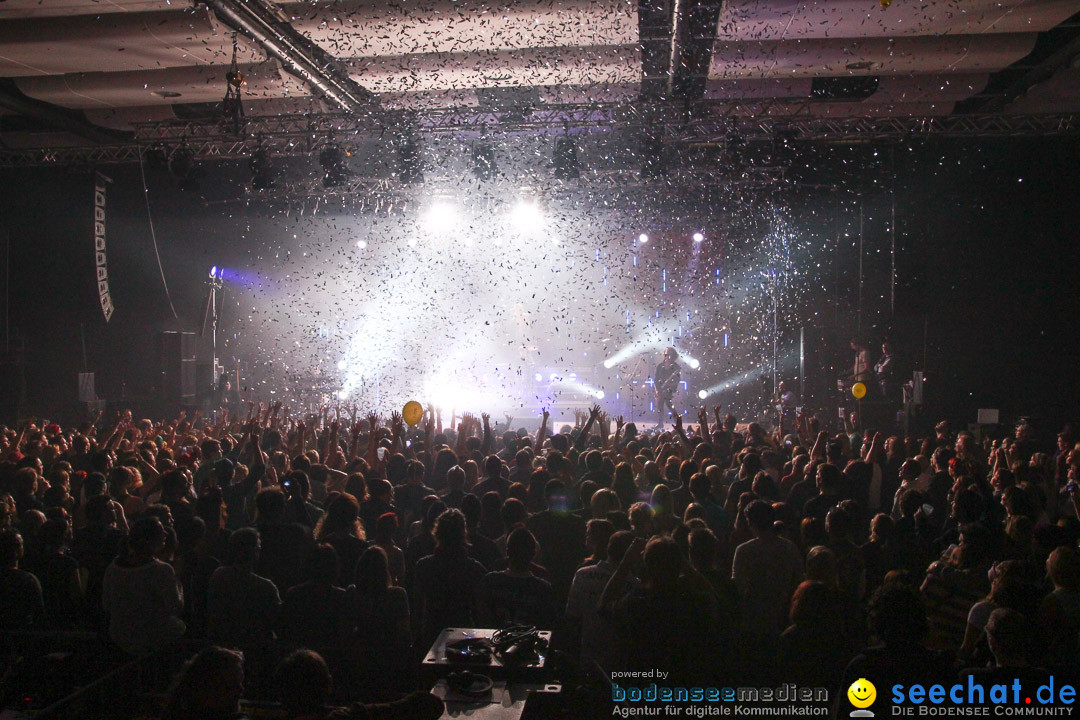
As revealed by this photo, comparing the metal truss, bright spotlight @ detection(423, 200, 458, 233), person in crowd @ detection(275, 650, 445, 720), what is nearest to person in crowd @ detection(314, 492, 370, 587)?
person in crowd @ detection(275, 650, 445, 720)

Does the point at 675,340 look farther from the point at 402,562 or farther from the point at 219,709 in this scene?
the point at 219,709

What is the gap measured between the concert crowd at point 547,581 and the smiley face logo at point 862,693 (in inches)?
0.9

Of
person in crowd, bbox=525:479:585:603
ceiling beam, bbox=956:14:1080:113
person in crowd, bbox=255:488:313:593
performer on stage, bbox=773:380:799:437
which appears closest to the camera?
person in crowd, bbox=255:488:313:593

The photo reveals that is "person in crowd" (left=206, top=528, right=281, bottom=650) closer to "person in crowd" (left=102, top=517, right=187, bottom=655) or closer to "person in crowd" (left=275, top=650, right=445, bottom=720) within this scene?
"person in crowd" (left=102, top=517, right=187, bottom=655)

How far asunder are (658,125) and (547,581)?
7.37 meters

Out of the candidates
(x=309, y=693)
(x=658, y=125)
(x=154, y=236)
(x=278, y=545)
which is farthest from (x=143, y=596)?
(x=154, y=236)

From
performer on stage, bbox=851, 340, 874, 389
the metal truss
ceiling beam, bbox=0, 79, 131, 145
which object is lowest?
performer on stage, bbox=851, 340, 874, 389

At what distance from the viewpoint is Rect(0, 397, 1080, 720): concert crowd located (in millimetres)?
2342

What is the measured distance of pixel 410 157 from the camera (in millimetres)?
9734

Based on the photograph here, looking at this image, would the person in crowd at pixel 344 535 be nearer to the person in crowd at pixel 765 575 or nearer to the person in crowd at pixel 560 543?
the person in crowd at pixel 560 543

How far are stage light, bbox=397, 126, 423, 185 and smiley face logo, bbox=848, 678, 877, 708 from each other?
8487mm

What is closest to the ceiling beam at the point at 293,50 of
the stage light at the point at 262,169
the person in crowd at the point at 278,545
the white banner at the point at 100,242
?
the stage light at the point at 262,169

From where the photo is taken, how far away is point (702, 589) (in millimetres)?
2688

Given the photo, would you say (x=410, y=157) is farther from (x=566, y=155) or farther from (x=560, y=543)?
(x=560, y=543)
